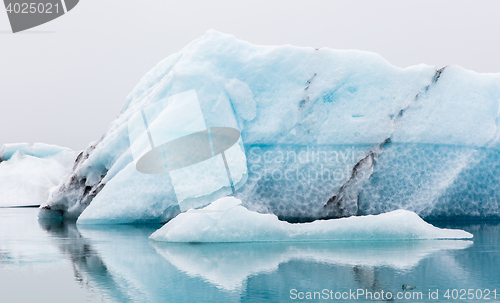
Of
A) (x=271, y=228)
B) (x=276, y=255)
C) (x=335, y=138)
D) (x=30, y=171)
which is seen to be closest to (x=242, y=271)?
(x=276, y=255)

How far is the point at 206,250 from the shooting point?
499cm

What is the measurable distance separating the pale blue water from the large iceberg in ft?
10.8

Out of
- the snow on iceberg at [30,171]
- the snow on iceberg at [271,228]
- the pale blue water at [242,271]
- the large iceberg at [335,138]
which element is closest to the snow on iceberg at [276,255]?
the pale blue water at [242,271]

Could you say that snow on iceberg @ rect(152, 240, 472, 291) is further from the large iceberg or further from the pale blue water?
the large iceberg

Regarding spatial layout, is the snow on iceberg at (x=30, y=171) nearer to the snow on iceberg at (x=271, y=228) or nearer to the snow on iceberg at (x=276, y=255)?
the snow on iceberg at (x=271, y=228)

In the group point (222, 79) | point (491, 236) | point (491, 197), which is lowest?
point (491, 197)

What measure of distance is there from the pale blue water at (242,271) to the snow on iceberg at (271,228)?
243mm

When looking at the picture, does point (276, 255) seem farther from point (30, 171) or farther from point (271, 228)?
point (30, 171)

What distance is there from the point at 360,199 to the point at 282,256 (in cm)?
478

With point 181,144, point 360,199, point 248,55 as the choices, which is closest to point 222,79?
point 248,55

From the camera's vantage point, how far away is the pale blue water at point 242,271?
298cm

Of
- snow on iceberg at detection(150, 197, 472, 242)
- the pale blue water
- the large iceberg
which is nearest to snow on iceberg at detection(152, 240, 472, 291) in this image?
the pale blue water

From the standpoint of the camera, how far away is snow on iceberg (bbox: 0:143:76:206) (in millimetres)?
23406

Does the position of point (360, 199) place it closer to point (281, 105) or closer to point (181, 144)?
point (281, 105)
